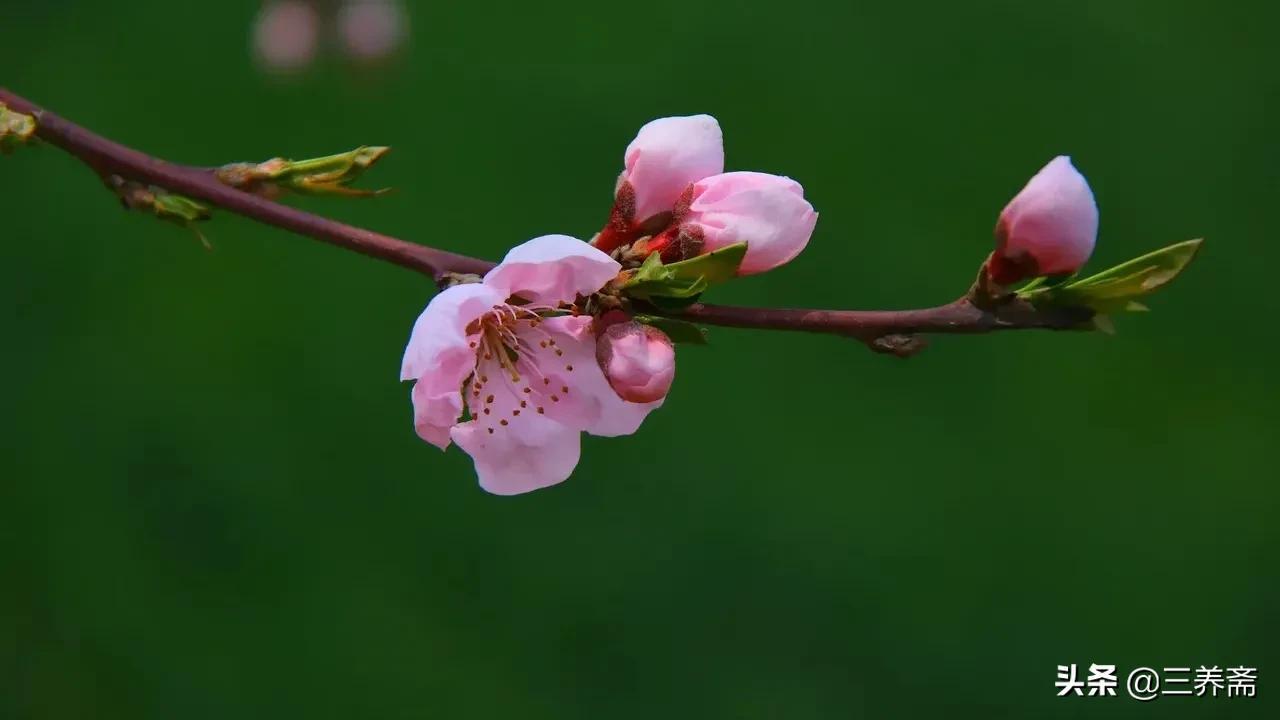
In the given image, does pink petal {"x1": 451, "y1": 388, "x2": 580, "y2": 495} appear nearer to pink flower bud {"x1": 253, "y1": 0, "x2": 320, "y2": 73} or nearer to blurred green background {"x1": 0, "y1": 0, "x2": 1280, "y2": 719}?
blurred green background {"x1": 0, "y1": 0, "x2": 1280, "y2": 719}

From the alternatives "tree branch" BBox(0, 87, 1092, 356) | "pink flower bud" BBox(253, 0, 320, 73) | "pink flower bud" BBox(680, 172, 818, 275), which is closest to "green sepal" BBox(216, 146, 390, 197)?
"tree branch" BBox(0, 87, 1092, 356)

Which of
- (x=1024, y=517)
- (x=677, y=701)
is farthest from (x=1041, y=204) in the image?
(x=1024, y=517)

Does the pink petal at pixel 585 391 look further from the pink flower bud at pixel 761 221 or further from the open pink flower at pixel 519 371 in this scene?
the pink flower bud at pixel 761 221

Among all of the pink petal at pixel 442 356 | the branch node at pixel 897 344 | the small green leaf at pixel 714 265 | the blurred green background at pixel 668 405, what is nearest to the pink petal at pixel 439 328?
the pink petal at pixel 442 356

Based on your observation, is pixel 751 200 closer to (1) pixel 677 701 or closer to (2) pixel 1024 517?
(1) pixel 677 701

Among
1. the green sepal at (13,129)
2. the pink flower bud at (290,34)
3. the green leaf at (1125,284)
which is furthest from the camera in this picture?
the pink flower bud at (290,34)

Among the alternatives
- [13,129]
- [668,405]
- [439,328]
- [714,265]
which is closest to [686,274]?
[714,265]
